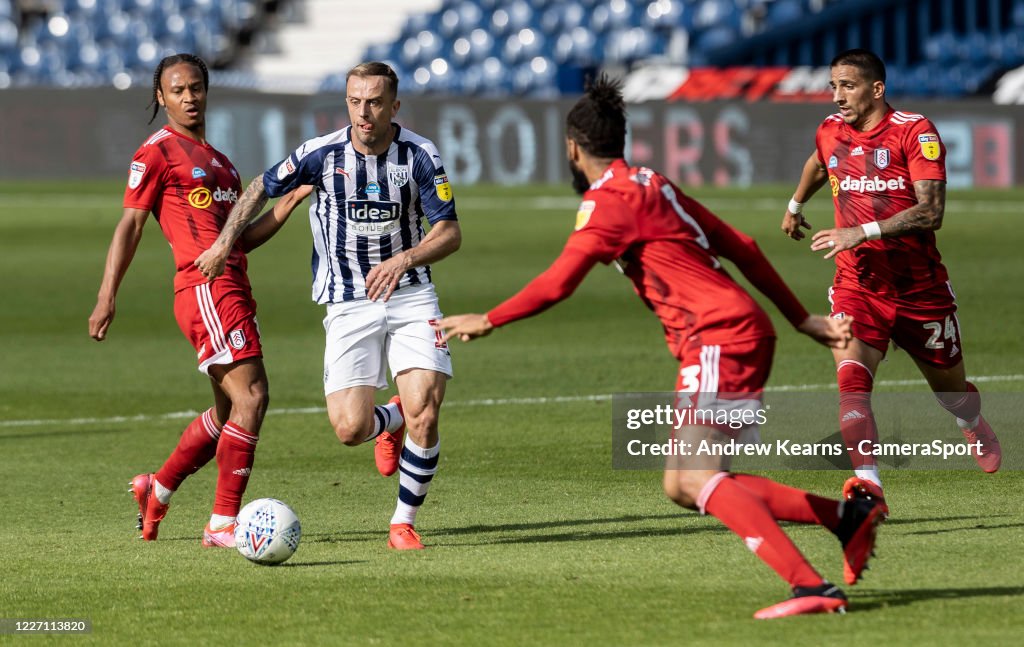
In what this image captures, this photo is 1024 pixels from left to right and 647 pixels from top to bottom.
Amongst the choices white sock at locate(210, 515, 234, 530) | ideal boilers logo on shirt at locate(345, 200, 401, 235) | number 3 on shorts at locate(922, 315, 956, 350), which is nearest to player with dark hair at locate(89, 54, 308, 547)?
white sock at locate(210, 515, 234, 530)

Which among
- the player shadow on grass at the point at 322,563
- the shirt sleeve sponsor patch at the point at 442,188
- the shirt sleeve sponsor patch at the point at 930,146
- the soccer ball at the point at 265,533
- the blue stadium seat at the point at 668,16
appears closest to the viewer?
the soccer ball at the point at 265,533

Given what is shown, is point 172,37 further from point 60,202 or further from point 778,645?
point 778,645

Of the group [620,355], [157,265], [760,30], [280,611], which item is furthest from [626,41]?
[280,611]

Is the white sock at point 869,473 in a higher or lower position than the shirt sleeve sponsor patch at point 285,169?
lower

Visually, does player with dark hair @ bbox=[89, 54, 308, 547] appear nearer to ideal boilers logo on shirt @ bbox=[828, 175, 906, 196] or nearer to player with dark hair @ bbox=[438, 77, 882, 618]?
player with dark hair @ bbox=[438, 77, 882, 618]

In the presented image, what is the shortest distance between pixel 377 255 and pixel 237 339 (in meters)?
0.70

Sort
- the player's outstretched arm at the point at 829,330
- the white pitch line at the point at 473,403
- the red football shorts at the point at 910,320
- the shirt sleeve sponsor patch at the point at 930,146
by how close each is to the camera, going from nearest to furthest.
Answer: the player's outstretched arm at the point at 829,330, the shirt sleeve sponsor patch at the point at 930,146, the red football shorts at the point at 910,320, the white pitch line at the point at 473,403

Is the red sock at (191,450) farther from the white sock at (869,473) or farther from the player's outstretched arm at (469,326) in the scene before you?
the white sock at (869,473)

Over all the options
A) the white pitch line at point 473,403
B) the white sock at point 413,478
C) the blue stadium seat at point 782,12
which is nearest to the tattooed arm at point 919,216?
the white sock at point 413,478

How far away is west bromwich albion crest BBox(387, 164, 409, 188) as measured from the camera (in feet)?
23.4

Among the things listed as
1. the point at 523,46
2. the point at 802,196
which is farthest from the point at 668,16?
the point at 802,196

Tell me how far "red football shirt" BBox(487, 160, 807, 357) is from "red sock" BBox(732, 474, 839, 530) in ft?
1.60

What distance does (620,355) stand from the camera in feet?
42.6

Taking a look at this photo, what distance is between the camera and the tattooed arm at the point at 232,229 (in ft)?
22.3
